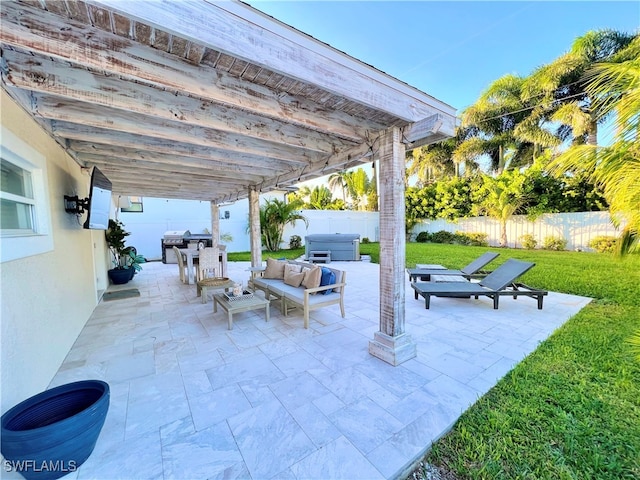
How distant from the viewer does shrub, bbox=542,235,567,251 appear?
1210cm

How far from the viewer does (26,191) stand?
2.67 m

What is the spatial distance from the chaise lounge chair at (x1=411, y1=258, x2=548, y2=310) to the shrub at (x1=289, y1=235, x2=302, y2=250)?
10828mm

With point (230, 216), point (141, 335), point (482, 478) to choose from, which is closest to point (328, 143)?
point (482, 478)

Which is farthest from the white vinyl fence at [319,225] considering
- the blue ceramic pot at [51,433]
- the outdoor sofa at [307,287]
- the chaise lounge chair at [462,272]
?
the blue ceramic pot at [51,433]

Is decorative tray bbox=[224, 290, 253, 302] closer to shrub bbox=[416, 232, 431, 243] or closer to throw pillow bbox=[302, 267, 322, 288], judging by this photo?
throw pillow bbox=[302, 267, 322, 288]

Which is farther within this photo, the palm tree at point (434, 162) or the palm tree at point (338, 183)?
the palm tree at point (338, 183)

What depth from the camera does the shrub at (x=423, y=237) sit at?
17406 millimetres

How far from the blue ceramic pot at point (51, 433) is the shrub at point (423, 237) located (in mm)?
17914

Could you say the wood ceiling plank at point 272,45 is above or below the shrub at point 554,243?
above

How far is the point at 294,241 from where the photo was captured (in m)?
15.9

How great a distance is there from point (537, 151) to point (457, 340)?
17.0 m

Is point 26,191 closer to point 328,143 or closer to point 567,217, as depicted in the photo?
point 328,143

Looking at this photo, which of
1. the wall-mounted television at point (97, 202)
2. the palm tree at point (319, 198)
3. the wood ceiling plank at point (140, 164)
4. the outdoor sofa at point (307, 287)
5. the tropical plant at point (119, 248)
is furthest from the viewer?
the palm tree at point (319, 198)

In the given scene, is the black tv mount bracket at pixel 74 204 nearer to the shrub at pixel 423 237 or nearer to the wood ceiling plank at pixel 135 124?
the wood ceiling plank at pixel 135 124
